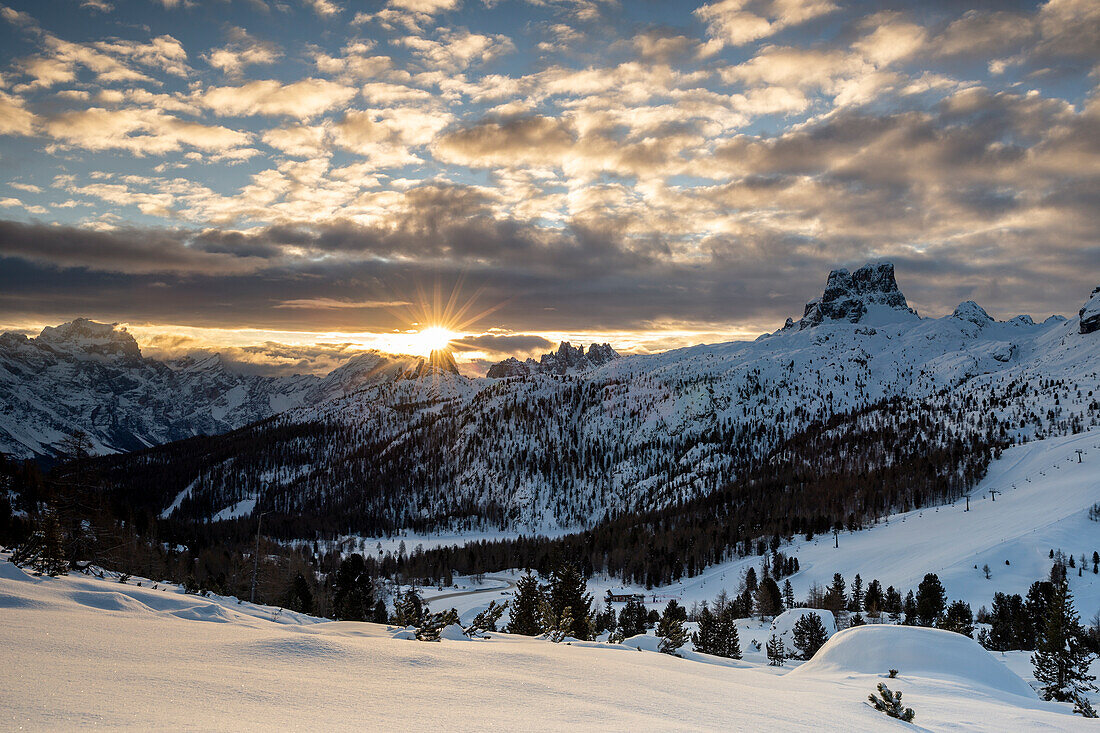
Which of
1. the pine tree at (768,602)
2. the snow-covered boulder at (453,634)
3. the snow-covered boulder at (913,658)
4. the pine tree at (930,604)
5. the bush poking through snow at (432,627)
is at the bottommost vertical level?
the pine tree at (768,602)

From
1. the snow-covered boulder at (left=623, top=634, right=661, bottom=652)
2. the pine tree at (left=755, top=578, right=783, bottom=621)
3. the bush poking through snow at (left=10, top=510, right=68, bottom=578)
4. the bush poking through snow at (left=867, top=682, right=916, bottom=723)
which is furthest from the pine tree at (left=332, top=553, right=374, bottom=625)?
the pine tree at (left=755, top=578, right=783, bottom=621)

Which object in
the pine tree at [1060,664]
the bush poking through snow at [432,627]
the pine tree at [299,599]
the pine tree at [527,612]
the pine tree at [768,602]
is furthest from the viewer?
the pine tree at [768,602]

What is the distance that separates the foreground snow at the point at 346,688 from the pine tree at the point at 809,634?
53.3m

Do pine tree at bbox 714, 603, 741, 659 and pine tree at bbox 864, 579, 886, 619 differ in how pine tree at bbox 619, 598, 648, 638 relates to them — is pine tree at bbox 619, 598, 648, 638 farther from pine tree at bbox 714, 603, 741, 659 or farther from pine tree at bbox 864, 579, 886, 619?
pine tree at bbox 864, 579, 886, 619

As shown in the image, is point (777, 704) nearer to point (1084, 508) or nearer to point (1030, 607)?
point (1030, 607)

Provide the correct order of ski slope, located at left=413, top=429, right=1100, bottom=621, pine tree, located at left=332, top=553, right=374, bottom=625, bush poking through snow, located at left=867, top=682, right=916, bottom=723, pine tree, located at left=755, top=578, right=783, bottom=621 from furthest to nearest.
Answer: ski slope, located at left=413, top=429, right=1100, bottom=621
pine tree, located at left=755, top=578, right=783, bottom=621
pine tree, located at left=332, top=553, right=374, bottom=625
bush poking through snow, located at left=867, top=682, right=916, bottom=723

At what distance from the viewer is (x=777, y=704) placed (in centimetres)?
1052

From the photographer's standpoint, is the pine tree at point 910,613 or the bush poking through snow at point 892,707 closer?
the bush poking through snow at point 892,707

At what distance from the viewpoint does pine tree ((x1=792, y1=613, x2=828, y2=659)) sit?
62469 millimetres

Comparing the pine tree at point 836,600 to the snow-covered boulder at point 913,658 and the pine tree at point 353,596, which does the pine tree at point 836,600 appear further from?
the snow-covered boulder at point 913,658

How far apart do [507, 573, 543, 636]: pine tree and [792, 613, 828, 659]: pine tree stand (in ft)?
110

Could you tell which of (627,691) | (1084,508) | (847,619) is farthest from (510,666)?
(1084,508)

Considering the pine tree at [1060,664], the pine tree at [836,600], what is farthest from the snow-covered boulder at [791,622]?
the pine tree at [836,600]

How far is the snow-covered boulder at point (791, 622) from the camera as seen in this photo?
217 feet
